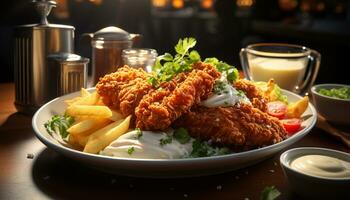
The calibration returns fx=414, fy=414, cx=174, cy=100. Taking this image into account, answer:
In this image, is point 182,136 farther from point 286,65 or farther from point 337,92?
point 286,65

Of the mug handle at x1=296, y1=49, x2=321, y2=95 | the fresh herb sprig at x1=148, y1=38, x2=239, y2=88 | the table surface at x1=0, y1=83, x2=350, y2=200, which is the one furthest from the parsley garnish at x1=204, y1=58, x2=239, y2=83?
the mug handle at x1=296, y1=49, x2=321, y2=95

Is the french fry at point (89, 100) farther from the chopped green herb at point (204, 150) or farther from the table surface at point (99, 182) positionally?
the chopped green herb at point (204, 150)

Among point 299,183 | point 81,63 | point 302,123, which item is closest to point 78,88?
point 81,63

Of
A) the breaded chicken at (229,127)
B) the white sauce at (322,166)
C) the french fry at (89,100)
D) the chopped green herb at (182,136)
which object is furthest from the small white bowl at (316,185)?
the french fry at (89,100)

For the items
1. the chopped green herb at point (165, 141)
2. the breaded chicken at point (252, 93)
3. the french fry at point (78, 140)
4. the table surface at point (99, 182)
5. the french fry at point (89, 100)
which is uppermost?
the breaded chicken at point (252, 93)

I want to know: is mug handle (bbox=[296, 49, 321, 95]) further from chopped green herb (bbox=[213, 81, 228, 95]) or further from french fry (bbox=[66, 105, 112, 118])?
french fry (bbox=[66, 105, 112, 118])

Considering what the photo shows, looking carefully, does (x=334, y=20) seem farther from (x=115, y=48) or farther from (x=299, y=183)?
(x=299, y=183)

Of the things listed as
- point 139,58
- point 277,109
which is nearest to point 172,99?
point 277,109
